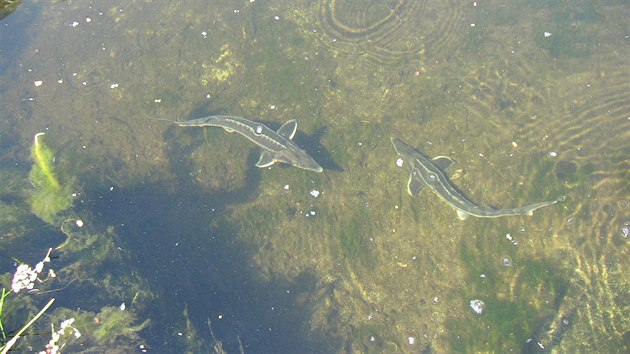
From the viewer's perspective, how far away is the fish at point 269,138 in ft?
24.4

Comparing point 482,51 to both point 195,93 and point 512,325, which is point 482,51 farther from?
point 195,93

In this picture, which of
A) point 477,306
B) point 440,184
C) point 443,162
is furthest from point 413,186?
point 477,306

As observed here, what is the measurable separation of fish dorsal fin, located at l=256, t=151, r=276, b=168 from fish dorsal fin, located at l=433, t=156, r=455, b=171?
2.89 m

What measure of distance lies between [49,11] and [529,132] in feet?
36.5

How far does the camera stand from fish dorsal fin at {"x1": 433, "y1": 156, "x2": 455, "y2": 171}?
700 centimetres

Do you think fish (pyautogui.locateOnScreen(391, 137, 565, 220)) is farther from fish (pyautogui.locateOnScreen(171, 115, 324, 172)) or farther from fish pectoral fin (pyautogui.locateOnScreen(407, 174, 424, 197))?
fish (pyautogui.locateOnScreen(171, 115, 324, 172))

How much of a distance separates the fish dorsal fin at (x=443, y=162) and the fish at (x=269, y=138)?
6.55 feet

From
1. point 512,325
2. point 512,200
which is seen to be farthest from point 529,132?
point 512,325

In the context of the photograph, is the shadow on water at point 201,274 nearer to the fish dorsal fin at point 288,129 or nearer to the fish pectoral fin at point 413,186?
the fish dorsal fin at point 288,129

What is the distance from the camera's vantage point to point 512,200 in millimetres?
6660

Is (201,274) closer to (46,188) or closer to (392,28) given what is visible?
(46,188)

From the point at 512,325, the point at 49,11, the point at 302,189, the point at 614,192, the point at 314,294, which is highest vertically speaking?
the point at 49,11

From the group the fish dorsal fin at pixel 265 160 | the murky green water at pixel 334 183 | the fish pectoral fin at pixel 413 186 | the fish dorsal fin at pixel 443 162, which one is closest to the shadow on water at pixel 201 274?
the murky green water at pixel 334 183

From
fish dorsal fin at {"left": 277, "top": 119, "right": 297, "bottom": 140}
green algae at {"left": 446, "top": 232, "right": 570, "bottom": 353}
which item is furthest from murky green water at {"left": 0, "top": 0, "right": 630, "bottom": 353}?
fish dorsal fin at {"left": 277, "top": 119, "right": 297, "bottom": 140}
